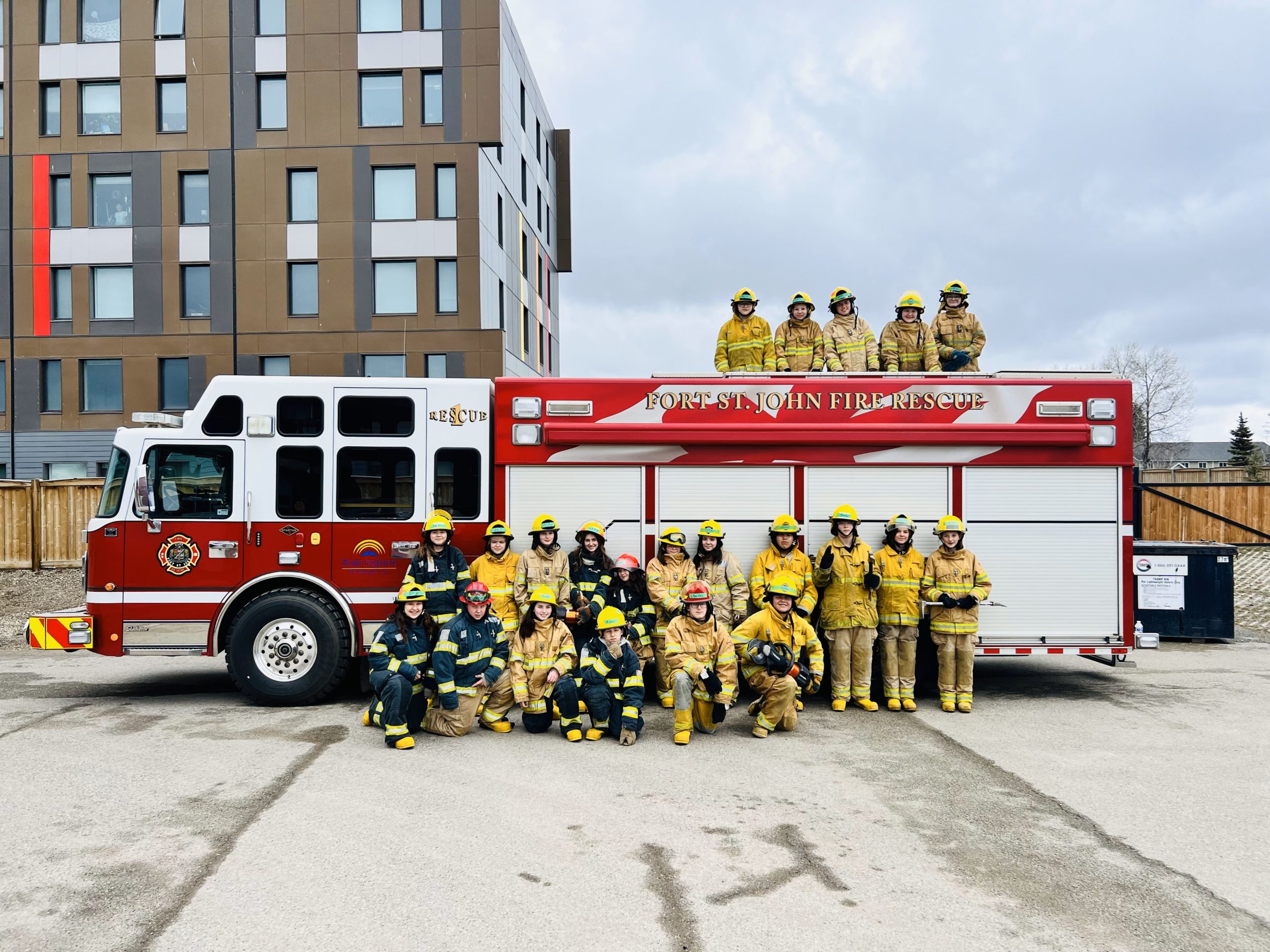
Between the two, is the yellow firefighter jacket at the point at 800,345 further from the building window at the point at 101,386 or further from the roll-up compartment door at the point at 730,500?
the building window at the point at 101,386

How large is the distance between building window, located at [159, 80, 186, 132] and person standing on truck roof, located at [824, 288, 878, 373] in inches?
866

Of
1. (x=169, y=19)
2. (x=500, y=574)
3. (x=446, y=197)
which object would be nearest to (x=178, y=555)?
(x=500, y=574)

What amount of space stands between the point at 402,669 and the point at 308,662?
149 centimetres

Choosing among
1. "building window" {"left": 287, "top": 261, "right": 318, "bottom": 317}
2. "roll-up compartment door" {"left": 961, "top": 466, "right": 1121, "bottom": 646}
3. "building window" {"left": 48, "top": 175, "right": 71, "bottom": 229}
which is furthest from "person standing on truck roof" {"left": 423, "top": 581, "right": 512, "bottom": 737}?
"building window" {"left": 48, "top": 175, "right": 71, "bottom": 229}

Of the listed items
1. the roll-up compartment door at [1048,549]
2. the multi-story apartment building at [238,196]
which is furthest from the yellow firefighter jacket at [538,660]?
the multi-story apartment building at [238,196]

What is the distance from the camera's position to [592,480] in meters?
7.72

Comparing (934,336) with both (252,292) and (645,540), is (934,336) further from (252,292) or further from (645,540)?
(252,292)

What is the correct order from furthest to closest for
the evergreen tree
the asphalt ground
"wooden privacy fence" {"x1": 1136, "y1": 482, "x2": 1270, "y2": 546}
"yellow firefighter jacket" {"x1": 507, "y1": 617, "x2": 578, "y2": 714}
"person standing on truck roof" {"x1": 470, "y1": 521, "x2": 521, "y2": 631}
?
the evergreen tree < "wooden privacy fence" {"x1": 1136, "y1": 482, "x2": 1270, "y2": 546} < "person standing on truck roof" {"x1": 470, "y1": 521, "x2": 521, "y2": 631} < "yellow firefighter jacket" {"x1": 507, "y1": 617, "x2": 578, "y2": 714} < the asphalt ground

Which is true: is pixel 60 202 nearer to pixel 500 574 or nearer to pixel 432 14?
pixel 432 14

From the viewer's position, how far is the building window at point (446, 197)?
23250 millimetres

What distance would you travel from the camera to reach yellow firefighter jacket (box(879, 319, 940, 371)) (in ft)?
28.5

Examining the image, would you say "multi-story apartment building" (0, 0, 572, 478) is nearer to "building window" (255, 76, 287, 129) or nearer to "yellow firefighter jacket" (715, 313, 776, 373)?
"building window" (255, 76, 287, 129)

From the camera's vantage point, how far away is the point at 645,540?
770cm

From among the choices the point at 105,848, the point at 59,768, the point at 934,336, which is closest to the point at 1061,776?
the point at 934,336
